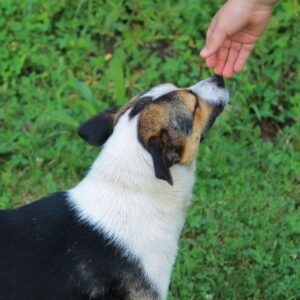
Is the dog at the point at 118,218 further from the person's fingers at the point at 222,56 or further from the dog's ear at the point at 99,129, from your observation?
the person's fingers at the point at 222,56

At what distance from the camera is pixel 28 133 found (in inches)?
223

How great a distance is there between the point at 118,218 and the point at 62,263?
1.21ft

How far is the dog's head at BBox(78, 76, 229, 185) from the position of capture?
3615mm

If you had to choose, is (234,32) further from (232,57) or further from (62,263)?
(62,263)

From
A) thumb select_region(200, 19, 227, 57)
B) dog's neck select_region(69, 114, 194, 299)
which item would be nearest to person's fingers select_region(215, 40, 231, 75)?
thumb select_region(200, 19, 227, 57)

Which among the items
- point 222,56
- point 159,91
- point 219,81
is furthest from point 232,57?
point 159,91

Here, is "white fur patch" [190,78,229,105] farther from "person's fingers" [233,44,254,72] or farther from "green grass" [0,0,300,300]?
"green grass" [0,0,300,300]

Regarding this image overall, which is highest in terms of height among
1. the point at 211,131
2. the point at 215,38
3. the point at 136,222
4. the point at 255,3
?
the point at 255,3

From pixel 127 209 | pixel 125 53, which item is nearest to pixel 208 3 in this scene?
pixel 125 53

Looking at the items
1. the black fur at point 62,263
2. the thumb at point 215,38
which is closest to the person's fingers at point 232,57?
the thumb at point 215,38

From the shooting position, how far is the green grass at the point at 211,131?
15.4 ft

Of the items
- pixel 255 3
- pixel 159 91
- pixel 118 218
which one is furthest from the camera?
pixel 255 3

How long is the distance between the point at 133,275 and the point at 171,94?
3.23ft

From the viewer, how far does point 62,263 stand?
3.50 meters
